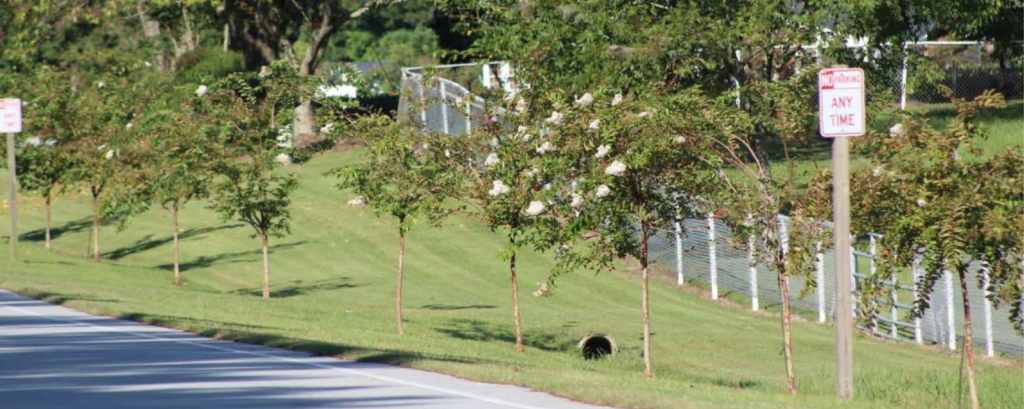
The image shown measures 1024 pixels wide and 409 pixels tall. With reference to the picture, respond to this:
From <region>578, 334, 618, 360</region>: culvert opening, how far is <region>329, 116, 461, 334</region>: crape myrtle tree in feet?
8.58

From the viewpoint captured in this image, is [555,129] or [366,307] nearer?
[555,129]

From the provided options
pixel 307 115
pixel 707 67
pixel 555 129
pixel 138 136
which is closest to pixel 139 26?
pixel 307 115

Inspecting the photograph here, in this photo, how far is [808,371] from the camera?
17188 mm

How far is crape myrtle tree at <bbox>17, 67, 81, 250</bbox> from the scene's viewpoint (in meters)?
33.0

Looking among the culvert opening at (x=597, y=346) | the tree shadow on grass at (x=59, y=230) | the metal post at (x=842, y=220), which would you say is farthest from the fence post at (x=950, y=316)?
the tree shadow on grass at (x=59, y=230)

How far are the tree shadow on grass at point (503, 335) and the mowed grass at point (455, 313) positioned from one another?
0.06 metres

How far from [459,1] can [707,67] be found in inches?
257

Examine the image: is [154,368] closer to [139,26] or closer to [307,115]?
→ [307,115]

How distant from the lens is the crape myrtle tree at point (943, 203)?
39.1 ft

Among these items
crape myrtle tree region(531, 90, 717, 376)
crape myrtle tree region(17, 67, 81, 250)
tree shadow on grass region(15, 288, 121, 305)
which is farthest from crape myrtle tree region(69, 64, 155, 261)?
crape myrtle tree region(531, 90, 717, 376)

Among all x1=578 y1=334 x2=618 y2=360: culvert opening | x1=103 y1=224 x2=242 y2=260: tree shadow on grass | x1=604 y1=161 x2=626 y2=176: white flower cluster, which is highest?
x1=604 y1=161 x2=626 y2=176: white flower cluster

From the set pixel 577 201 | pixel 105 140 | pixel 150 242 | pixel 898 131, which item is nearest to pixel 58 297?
pixel 577 201

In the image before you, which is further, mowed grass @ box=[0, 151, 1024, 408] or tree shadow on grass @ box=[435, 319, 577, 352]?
tree shadow on grass @ box=[435, 319, 577, 352]

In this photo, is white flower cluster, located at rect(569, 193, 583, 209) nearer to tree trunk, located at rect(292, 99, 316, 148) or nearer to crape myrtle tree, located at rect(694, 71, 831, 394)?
crape myrtle tree, located at rect(694, 71, 831, 394)
